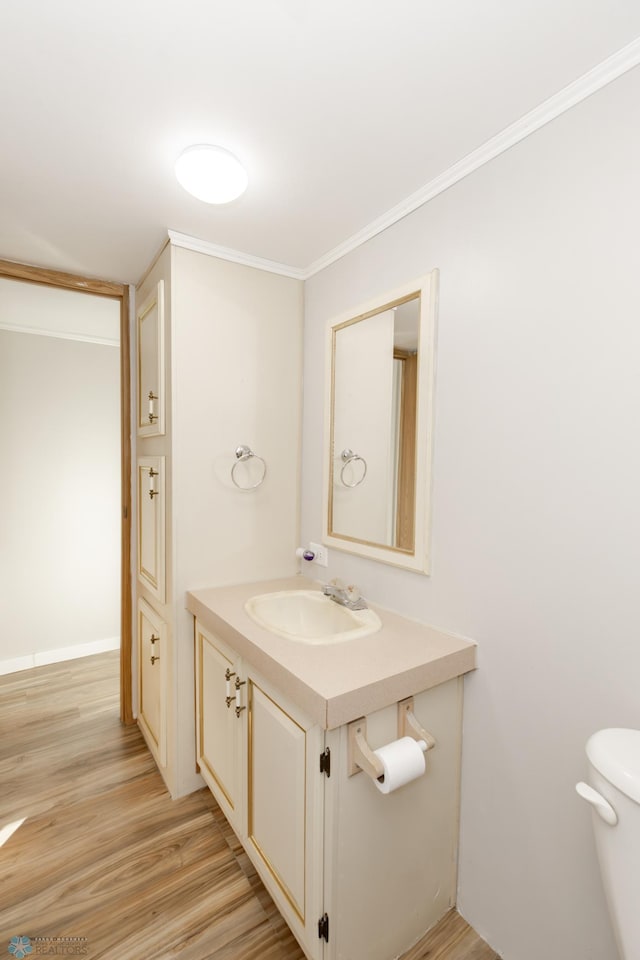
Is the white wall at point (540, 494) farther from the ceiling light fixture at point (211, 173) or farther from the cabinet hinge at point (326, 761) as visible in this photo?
the ceiling light fixture at point (211, 173)

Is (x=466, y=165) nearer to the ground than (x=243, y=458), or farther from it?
farther from it

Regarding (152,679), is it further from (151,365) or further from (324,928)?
(151,365)

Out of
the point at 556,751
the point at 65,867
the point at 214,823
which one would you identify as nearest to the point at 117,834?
the point at 65,867

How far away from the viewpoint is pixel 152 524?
204 centimetres

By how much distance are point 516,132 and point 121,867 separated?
265 cm

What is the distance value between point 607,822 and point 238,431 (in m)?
1.68

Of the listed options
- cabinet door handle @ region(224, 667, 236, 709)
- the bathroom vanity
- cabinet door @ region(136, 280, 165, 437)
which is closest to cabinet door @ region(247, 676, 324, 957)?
the bathroom vanity

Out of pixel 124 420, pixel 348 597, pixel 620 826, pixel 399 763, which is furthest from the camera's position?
pixel 124 420

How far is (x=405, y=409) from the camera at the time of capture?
61.6 inches

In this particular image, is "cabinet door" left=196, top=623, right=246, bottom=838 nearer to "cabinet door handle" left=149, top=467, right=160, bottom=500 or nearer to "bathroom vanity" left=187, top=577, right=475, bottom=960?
"bathroom vanity" left=187, top=577, right=475, bottom=960

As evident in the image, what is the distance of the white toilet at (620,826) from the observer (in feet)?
2.58

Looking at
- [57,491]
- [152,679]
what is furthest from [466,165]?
[57,491]

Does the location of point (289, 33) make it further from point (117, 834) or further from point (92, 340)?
point (92, 340)

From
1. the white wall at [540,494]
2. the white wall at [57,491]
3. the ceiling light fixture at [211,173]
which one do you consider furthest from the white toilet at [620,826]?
the white wall at [57,491]
